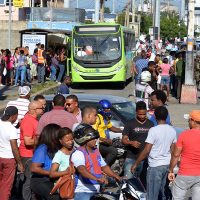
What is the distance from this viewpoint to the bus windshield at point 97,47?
31250 millimetres

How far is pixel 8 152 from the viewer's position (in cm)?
945

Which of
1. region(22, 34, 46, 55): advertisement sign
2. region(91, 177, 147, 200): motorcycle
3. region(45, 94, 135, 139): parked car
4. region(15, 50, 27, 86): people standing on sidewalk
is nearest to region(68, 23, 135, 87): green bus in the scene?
region(15, 50, 27, 86): people standing on sidewalk

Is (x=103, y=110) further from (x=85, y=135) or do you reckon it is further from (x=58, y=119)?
(x=85, y=135)

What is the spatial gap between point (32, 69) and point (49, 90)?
5.15 meters

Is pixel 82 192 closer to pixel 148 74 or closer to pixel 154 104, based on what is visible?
pixel 154 104

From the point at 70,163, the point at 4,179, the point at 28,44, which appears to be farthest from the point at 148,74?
the point at 28,44

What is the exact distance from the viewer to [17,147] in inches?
368

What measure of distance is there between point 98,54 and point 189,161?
23564 millimetres

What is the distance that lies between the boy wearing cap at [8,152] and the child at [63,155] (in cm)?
143

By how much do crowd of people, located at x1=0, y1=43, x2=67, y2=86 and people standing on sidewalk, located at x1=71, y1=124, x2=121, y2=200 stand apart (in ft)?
67.2

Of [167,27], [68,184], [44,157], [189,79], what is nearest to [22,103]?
[44,157]

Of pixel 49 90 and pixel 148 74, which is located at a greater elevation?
pixel 148 74

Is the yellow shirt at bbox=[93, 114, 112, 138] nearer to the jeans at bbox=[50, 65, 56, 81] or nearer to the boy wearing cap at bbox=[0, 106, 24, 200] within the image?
the boy wearing cap at bbox=[0, 106, 24, 200]

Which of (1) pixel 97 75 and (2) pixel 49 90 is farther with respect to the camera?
(1) pixel 97 75
